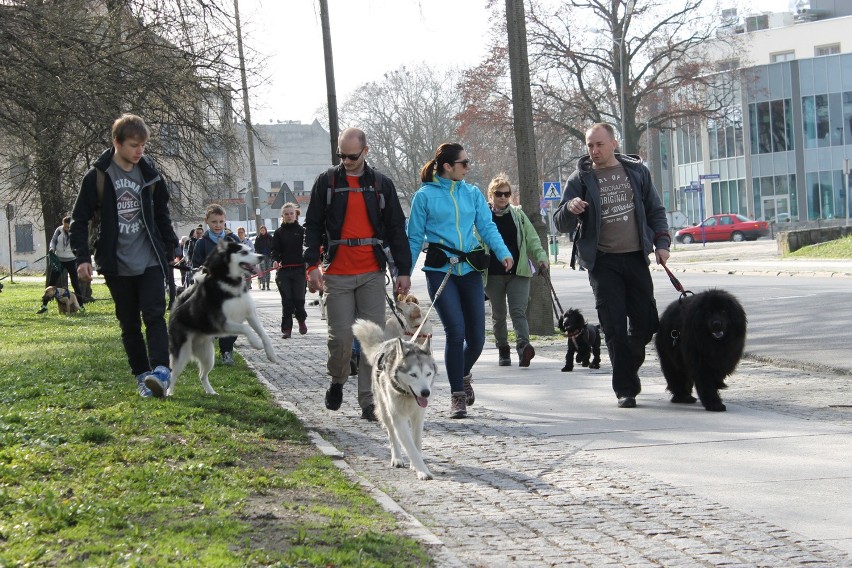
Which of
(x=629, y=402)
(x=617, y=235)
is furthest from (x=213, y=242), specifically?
(x=629, y=402)

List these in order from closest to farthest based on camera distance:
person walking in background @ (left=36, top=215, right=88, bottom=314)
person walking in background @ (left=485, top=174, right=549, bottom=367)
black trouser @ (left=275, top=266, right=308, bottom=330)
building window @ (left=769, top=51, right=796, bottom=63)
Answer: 1. person walking in background @ (left=485, top=174, right=549, bottom=367)
2. black trouser @ (left=275, top=266, right=308, bottom=330)
3. person walking in background @ (left=36, top=215, right=88, bottom=314)
4. building window @ (left=769, top=51, right=796, bottom=63)

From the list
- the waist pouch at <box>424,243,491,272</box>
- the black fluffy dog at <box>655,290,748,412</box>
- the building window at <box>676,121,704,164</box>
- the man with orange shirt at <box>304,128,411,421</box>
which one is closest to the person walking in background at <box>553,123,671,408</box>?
the black fluffy dog at <box>655,290,748,412</box>

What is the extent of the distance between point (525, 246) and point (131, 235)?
4.99 m

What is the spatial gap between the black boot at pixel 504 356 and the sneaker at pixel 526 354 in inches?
9.4

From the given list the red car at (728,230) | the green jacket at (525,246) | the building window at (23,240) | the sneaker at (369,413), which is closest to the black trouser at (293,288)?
the green jacket at (525,246)

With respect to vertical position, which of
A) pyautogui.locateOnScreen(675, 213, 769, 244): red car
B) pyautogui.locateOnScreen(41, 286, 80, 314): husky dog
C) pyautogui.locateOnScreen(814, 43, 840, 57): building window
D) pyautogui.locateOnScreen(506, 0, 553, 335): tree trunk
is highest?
pyautogui.locateOnScreen(814, 43, 840, 57): building window

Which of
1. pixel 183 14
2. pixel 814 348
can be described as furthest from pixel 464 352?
pixel 183 14

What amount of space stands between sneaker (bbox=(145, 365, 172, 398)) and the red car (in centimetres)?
5258

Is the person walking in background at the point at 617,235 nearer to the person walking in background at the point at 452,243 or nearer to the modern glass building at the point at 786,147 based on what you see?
the person walking in background at the point at 452,243

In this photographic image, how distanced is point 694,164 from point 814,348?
6678cm

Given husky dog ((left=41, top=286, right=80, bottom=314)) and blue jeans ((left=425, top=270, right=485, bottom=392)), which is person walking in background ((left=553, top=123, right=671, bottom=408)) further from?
husky dog ((left=41, top=286, right=80, bottom=314))

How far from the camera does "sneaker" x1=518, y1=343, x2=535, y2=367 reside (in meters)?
12.2

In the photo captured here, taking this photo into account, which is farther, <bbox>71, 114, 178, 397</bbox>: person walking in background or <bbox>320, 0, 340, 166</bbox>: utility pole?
<bbox>320, 0, 340, 166</bbox>: utility pole

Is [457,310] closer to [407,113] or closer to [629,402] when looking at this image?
[629,402]
